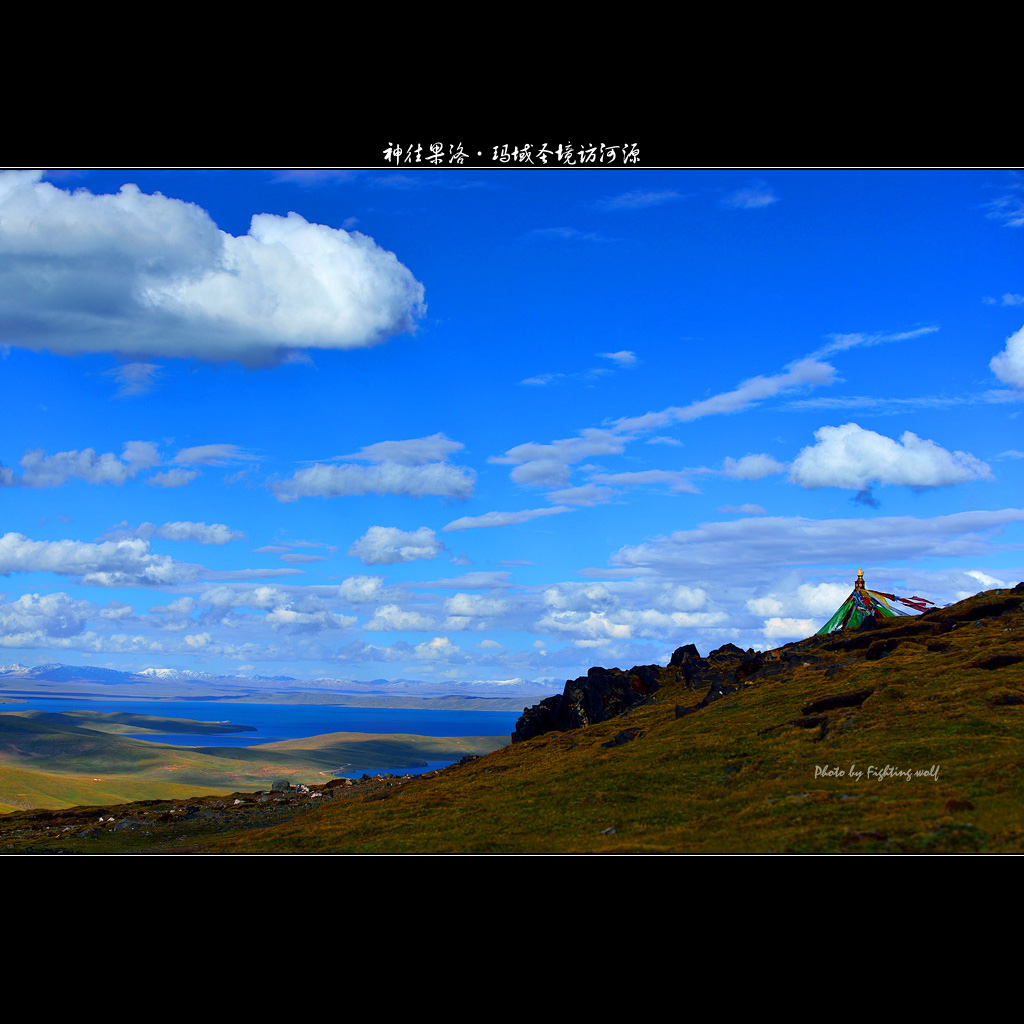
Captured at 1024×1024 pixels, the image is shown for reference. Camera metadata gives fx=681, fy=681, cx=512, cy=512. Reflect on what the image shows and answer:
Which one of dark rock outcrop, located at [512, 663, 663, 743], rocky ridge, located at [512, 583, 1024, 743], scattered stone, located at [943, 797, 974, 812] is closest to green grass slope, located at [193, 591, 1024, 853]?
scattered stone, located at [943, 797, 974, 812]

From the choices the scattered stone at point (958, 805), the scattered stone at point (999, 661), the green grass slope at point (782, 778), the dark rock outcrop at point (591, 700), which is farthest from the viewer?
the dark rock outcrop at point (591, 700)

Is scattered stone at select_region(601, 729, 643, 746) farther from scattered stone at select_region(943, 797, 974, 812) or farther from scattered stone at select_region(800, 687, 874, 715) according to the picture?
scattered stone at select_region(943, 797, 974, 812)

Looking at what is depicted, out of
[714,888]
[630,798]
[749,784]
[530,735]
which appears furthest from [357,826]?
[530,735]

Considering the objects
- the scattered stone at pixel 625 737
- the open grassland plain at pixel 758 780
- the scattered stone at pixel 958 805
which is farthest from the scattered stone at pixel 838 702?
the scattered stone at pixel 958 805

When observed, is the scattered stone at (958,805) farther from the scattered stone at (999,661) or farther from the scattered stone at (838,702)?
the scattered stone at (999,661)

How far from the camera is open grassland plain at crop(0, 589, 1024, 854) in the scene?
3059 cm

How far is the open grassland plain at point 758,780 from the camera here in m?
30.6

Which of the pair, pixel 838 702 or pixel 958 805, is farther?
pixel 838 702

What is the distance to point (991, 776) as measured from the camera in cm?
3234

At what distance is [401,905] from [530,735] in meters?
75.3

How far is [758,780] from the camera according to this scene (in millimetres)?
42062

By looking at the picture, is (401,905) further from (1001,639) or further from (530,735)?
(530,735)

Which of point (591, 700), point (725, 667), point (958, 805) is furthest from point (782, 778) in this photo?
point (591, 700)

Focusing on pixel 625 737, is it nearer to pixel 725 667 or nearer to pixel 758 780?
pixel 725 667
